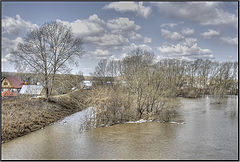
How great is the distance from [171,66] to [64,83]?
23146mm

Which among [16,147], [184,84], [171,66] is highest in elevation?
[171,66]

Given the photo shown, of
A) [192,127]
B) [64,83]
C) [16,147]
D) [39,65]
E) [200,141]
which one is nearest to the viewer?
[16,147]

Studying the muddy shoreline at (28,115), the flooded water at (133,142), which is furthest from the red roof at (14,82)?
the flooded water at (133,142)

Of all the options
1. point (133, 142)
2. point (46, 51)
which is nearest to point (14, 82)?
point (46, 51)

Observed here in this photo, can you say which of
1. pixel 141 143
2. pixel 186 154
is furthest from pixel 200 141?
pixel 141 143

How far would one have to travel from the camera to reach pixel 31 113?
461 inches

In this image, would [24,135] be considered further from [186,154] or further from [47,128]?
[186,154]

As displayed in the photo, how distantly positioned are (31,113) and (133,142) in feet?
22.7

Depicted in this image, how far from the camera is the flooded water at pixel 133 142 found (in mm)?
6723

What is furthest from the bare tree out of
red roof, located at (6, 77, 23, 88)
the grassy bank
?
red roof, located at (6, 77, 23, 88)

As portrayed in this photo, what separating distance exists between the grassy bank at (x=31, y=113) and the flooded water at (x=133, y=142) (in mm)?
511

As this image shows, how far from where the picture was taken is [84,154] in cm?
677

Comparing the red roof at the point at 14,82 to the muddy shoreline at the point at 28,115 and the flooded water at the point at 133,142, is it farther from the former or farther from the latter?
the flooded water at the point at 133,142

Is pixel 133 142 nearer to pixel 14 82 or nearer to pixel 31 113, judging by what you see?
pixel 31 113
